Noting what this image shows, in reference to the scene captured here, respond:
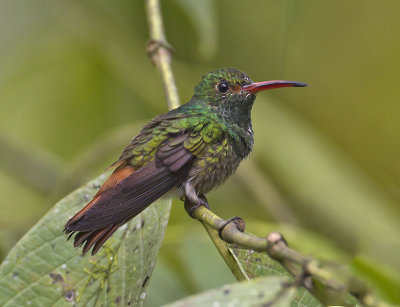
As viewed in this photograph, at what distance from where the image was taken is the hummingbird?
149 centimetres

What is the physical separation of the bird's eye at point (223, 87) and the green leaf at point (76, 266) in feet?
2.26

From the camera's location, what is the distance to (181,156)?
1867 millimetres

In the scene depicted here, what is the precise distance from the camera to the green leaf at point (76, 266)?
1.50 metres

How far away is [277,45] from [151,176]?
3121 millimetres

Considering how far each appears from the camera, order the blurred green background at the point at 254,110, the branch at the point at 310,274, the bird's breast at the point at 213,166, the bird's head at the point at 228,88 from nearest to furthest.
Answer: the branch at the point at 310,274 < the bird's breast at the point at 213,166 < the bird's head at the point at 228,88 < the blurred green background at the point at 254,110

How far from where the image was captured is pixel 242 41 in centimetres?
468

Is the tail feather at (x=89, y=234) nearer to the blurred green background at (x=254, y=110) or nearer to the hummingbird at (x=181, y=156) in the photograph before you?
the hummingbird at (x=181, y=156)

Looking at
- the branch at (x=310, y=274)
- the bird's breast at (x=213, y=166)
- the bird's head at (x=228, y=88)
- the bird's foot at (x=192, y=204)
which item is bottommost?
the branch at (x=310, y=274)

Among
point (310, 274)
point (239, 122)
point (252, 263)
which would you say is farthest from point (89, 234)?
point (239, 122)

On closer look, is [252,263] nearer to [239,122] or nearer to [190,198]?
[190,198]

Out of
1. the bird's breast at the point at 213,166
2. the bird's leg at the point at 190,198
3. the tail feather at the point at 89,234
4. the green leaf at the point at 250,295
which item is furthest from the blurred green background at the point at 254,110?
the green leaf at the point at 250,295

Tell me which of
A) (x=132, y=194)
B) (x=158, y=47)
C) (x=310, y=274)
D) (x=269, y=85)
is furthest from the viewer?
(x=158, y=47)

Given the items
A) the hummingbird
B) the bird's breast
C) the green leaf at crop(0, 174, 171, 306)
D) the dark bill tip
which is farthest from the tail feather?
the dark bill tip

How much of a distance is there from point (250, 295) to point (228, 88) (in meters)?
1.41
